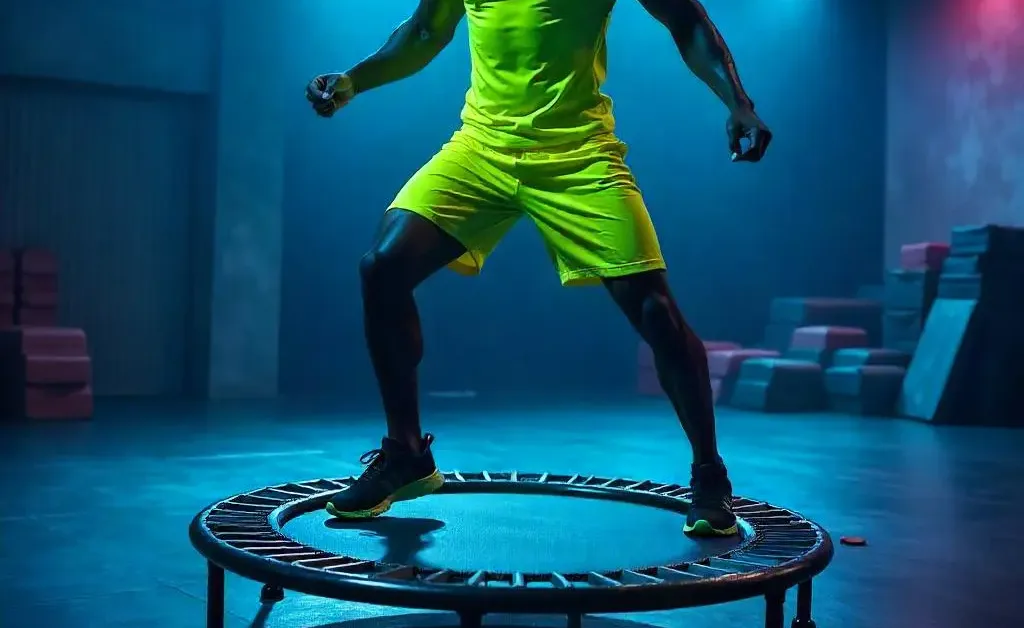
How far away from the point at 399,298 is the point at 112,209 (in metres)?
6.31

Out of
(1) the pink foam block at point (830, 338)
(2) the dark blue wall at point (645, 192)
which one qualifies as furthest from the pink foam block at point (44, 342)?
(1) the pink foam block at point (830, 338)

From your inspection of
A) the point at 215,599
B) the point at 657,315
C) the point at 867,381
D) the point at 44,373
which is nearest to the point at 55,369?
the point at 44,373

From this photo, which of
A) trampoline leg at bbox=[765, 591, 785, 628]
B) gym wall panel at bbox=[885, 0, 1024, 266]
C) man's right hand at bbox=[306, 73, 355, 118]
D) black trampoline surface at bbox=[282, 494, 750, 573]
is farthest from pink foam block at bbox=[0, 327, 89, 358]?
gym wall panel at bbox=[885, 0, 1024, 266]

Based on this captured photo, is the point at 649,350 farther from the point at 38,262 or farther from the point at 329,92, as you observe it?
the point at 329,92

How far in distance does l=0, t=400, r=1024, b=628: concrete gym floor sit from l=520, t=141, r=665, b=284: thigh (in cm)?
58

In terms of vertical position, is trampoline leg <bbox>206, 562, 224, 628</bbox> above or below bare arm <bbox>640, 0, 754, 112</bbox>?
below

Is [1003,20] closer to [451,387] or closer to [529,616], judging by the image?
[451,387]

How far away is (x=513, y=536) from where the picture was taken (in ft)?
7.97

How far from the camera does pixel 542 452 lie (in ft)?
18.7

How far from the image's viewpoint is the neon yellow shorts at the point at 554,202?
7.81 ft

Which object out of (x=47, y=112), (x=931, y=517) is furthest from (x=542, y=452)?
(x=47, y=112)

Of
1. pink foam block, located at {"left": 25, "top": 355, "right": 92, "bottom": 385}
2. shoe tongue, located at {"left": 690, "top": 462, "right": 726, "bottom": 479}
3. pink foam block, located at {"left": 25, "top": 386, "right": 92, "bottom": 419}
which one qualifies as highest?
shoe tongue, located at {"left": 690, "top": 462, "right": 726, "bottom": 479}

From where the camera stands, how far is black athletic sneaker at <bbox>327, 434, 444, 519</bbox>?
248 centimetres

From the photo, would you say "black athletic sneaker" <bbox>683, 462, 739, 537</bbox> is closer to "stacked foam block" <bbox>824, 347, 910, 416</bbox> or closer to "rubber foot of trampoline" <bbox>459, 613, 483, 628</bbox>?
"rubber foot of trampoline" <bbox>459, 613, 483, 628</bbox>
